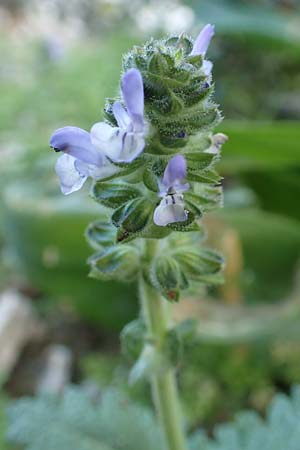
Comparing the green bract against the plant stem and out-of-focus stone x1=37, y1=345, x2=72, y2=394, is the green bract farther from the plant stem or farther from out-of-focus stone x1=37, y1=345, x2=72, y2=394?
out-of-focus stone x1=37, y1=345, x2=72, y2=394

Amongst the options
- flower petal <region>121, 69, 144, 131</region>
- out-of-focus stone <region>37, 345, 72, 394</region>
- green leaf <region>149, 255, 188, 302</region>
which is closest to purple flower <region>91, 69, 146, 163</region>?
flower petal <region>121, 69, 144, 131</region>

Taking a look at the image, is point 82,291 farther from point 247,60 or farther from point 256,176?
point 247,60

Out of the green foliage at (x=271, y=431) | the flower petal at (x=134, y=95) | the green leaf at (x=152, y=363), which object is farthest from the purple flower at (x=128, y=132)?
the green foliage at (x=271, y=431)

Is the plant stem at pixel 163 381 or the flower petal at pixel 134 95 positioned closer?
the flower petal at pixel 134 95

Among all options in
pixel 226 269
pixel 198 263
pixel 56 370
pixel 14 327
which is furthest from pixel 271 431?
pixel 14 327

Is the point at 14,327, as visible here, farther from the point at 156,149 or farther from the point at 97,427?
the point at 156,149

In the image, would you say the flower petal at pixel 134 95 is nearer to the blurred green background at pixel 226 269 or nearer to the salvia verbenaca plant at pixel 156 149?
the salvia verbenaca plant at pixel 156 149

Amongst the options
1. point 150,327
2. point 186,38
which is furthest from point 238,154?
point 186,38
